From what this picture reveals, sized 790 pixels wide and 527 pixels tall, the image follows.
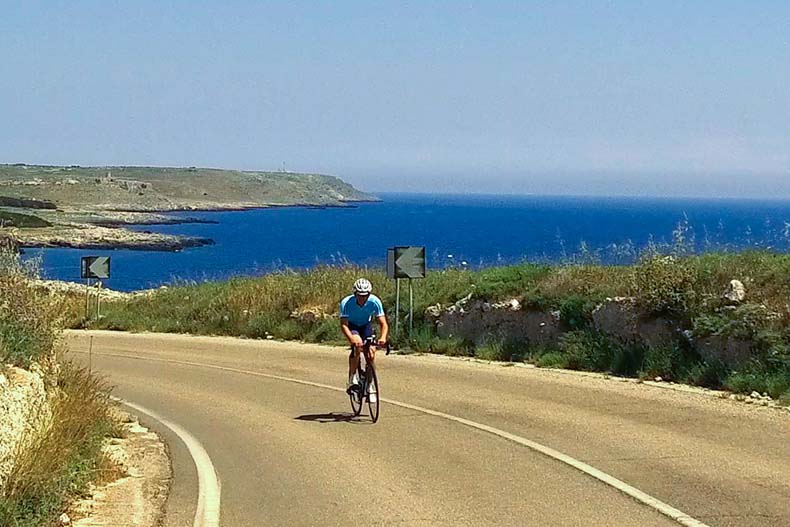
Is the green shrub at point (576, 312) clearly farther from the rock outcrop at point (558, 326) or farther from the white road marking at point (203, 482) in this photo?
the white road marking at point (203, 482)

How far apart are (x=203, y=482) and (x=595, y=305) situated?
10476mm

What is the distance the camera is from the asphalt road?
8.88m

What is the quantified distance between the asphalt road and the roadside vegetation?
91cm

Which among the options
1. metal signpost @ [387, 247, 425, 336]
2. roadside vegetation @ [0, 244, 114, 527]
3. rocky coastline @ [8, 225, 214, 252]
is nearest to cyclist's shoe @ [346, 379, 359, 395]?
roadside vegetation @ [0, 244, 114, 527]

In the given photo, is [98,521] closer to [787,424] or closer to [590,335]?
[787,424]

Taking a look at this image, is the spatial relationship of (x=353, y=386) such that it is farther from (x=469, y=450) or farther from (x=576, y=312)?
(x=576, y=312)

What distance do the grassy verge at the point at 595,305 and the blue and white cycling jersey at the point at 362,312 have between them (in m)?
5.16

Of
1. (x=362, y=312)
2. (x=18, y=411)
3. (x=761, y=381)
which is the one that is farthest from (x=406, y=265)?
(x=18, y=411)

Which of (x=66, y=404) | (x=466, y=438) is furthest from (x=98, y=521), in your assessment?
(x=466, y=438)

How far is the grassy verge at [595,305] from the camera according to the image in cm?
1603

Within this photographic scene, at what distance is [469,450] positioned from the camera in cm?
1148

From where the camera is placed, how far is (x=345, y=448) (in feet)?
38.9

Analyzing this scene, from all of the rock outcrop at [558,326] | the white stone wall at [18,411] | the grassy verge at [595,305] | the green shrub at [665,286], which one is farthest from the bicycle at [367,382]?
the green shrub at [665,286]

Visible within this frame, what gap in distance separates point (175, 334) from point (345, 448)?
Answer: 18627 millimetres
